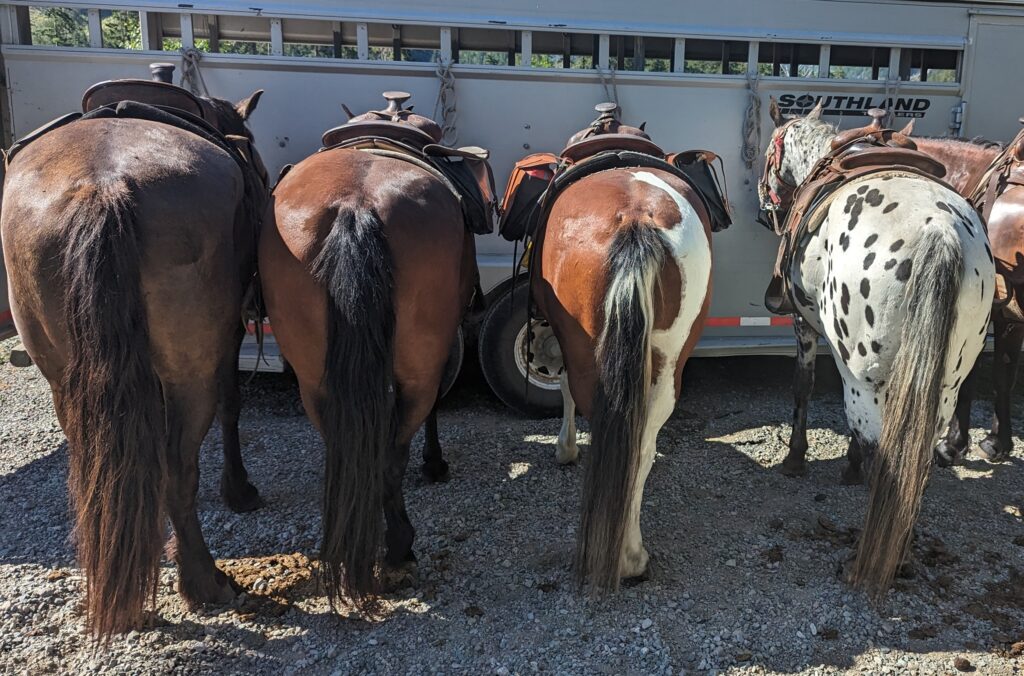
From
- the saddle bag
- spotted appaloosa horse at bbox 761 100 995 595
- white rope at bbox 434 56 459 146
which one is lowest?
spotted appaloosa horse at bbox 761 100 995 595

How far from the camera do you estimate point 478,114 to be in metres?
4.40

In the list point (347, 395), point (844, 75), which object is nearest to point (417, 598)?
point (347, 395)

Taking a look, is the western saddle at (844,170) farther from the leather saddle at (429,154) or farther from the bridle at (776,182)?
the leather saddle at (429,154)

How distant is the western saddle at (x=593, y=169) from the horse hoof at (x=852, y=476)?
5.14 feet

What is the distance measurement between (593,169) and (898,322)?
135 cm

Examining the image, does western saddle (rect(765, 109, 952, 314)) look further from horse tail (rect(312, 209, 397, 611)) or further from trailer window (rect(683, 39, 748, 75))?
horse tail (rect(312, 209, 397, 611))

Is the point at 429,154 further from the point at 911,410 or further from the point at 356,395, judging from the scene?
the point at 911,410

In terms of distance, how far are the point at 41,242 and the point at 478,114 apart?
9.28 feet

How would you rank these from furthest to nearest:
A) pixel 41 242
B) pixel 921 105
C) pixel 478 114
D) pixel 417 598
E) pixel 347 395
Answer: pixel 921 105 < pixel 478 114 < pixel 417 598 < pixel 347 395 < pixel 41 242

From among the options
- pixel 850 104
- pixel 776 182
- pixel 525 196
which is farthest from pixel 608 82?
pixel 850 104

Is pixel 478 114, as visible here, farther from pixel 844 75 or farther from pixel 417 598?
pixel 417 598

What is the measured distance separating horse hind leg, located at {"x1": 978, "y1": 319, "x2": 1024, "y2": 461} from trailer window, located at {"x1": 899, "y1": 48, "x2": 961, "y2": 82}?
1.82 metres

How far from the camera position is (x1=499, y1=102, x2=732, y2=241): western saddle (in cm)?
293

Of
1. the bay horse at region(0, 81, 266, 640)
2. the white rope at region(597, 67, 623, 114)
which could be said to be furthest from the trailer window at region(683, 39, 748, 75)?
the bay horse at region(0, 81, 266, 640)
